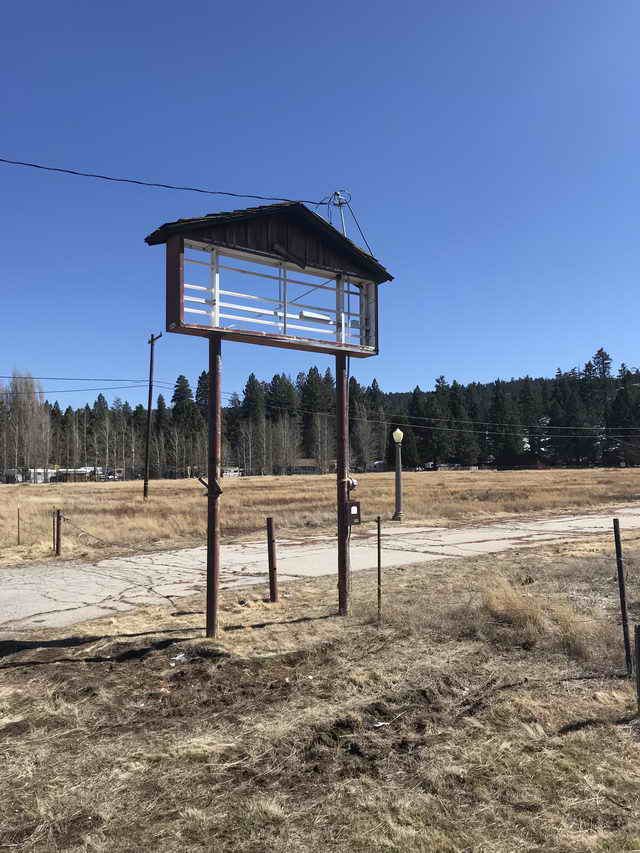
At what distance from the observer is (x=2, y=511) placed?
26.2m

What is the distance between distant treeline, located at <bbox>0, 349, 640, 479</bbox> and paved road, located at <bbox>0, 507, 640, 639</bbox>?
69007mm

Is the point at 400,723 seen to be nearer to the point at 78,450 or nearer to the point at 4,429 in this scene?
the point at 4,429

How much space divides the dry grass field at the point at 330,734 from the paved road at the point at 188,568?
1547 mm

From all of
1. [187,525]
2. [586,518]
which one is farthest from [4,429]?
[586,518]

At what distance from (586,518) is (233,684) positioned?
20999 mm

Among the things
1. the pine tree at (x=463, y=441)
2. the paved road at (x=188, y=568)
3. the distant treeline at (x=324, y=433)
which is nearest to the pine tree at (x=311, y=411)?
the distant treeline at (x=324, y=433)

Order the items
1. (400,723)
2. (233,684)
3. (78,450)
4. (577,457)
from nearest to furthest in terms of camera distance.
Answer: (400,723) → (233,684) → (78,450) → (577,457)

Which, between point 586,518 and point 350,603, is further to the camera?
point 586,518

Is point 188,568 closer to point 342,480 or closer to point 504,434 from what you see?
point 342,480

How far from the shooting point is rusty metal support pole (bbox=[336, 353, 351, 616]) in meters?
8.05

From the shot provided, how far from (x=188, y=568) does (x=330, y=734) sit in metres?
8.98

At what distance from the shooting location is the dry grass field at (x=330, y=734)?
10.6 feet

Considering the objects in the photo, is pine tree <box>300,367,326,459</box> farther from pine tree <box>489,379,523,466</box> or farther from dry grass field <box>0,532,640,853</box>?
dry grass field <box>0,532,640,853</box>

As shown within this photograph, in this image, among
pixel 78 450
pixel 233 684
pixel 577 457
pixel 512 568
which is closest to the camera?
pixel 233 684
